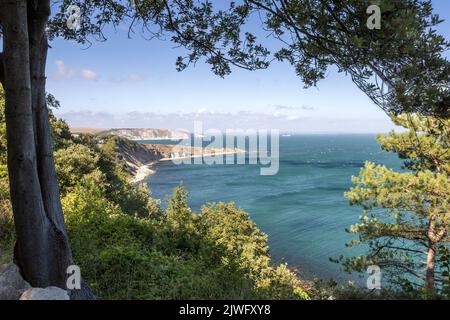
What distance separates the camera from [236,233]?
72.5ft

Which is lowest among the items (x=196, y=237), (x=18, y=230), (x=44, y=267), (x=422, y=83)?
(x=196, y=237)

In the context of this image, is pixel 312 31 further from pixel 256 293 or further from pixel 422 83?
pixel 256 293

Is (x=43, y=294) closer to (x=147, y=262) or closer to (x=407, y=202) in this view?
(x=147, y=262)

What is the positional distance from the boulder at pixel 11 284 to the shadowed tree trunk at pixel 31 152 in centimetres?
10

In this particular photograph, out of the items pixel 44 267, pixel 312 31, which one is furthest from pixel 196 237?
pixel 312 31

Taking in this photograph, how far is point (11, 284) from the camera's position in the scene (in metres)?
3.78

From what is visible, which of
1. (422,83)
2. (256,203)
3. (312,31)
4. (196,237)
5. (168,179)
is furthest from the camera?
(168,179)

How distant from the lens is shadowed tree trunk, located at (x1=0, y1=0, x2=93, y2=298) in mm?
3625

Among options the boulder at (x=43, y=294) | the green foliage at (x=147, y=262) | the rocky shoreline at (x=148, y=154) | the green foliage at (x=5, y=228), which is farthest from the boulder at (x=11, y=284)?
the rocky shoreline at (x=148, y=154)

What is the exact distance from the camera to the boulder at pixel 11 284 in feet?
12.0

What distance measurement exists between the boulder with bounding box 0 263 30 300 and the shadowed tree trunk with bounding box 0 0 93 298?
0.33 feet
